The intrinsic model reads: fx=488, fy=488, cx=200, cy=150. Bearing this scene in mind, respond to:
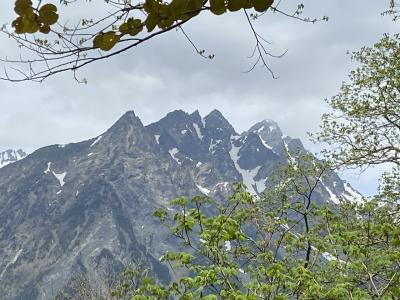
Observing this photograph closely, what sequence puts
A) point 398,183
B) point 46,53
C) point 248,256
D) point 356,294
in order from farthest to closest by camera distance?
point 398,183 < point 248,256 < point 356,294 < point 46,53

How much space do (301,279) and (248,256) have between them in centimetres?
407

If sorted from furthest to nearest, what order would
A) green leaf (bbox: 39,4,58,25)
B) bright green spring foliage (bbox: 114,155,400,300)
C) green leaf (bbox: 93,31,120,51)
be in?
bright green spring foliage (bbox: 114,155,400,300)
green leaf (bbox: 93,31,120,51)
green leaf (bbox: 39,4,58,25)

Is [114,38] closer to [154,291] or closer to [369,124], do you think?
[154,291]

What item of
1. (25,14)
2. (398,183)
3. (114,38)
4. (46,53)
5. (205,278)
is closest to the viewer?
(25,14)

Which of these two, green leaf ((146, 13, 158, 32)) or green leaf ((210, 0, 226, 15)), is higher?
green leaf ((146, 13, 158, 32))

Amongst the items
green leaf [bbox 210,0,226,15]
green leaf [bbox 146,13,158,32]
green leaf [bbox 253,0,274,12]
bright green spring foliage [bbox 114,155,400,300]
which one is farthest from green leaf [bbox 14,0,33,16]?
bright green spring foliage [bbox 114,155,400,300]

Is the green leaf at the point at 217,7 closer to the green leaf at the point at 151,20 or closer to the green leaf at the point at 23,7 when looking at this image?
the green leaf at the point at 151,20

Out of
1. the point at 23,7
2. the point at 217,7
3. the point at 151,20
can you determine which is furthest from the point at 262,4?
the point at 23,7

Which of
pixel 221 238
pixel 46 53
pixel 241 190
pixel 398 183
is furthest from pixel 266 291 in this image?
pixel 398 183

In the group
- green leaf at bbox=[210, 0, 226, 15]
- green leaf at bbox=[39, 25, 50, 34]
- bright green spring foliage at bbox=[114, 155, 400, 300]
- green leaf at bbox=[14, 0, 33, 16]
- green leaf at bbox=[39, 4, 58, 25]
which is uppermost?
green leaf at bbox=[14, 0, 33, 16]

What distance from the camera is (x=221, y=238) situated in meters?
9.62

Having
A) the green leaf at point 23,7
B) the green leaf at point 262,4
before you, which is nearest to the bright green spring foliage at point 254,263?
the green leaf at point 262,4

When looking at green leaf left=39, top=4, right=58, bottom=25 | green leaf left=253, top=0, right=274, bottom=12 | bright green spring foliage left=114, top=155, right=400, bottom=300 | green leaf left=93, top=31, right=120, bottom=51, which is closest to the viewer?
green leaf left=253, top=0, right=274, bottom=12

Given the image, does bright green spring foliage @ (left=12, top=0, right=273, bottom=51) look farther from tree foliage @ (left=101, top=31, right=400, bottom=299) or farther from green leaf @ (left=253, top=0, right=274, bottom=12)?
tree foliage @ (left=101, top=31, right=400, bottom=299)
